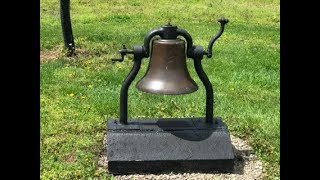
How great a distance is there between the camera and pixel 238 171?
16.5 feet

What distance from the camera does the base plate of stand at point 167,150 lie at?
4816 millimetres

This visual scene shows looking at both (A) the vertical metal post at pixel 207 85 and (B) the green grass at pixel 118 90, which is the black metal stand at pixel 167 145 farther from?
(B) the green grass at pixel 118 90

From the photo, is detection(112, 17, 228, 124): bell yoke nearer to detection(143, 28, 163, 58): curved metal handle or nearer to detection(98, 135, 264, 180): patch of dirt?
detection(143, 28, 163, 58): curved metal handle

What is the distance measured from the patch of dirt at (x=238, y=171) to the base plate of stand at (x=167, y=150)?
0.05 metres

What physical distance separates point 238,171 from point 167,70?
1.13 meters

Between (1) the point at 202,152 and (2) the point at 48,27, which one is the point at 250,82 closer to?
(1) the point at 202,152

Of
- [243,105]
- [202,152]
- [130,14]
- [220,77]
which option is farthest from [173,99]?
[130,14]

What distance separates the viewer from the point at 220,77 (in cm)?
854

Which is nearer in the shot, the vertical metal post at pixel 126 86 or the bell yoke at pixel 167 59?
the bell yoke at pixel 167 59

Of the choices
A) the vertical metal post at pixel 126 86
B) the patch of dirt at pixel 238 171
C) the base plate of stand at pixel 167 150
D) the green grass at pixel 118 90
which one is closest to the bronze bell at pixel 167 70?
the vertical metal post at pixel 126 86

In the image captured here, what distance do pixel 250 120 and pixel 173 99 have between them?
114cm

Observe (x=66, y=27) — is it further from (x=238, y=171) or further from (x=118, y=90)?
(x=238, y=171)

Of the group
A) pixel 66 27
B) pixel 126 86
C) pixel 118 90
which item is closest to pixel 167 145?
pixel 126 86

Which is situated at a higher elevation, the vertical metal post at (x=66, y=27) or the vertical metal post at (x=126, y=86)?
the vertical metal post at (x=66, y=27)
